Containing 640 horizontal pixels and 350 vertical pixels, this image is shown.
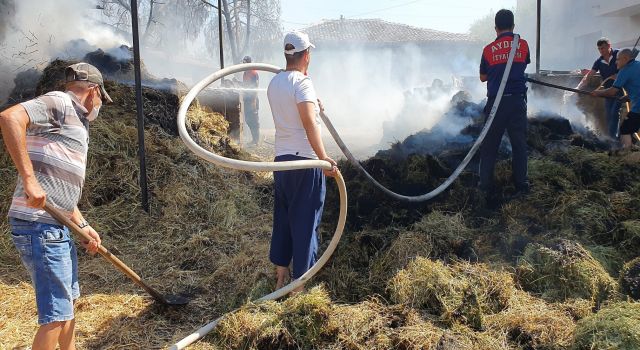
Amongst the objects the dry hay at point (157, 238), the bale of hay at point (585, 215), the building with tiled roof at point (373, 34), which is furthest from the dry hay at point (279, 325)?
the building with tiled roof at point (373, 34)

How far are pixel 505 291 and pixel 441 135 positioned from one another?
446 cm

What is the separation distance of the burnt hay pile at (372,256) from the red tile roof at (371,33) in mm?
33197

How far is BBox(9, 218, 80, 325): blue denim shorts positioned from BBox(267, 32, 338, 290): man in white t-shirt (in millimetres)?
1442

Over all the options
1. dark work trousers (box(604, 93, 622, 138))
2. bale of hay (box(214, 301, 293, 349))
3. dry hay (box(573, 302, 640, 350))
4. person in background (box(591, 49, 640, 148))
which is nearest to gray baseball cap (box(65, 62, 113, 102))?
bale of hay (box(214, 301, 293, 349))

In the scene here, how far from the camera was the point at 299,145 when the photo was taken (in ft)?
11.0

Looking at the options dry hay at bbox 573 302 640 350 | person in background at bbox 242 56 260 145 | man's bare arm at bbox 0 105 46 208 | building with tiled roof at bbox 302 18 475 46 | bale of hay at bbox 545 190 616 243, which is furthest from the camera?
building with tiled roof at bbox 302 18 475 46

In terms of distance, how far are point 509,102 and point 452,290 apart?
2565 millimetres

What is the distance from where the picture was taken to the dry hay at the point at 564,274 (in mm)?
3473

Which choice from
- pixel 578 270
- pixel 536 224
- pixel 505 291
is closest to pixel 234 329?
pixel 505 291

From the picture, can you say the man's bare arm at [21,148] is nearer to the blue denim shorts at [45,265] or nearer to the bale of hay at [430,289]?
the blue denim shorts at [45,265]

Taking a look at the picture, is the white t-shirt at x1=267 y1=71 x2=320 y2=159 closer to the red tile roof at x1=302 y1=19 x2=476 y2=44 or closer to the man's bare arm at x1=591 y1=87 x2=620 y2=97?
the man's bare arm at x1=591 y1=87 x2=620 y2=97

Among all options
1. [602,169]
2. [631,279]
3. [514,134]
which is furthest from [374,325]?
[602,169]

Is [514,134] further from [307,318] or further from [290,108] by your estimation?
[307,318]

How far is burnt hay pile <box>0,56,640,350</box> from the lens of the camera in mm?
3123
